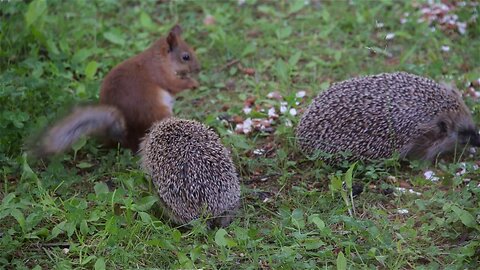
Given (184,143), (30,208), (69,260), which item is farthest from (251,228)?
(30,208)

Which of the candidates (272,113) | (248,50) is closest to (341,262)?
(272,113)

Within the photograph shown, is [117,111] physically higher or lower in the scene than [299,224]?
higher

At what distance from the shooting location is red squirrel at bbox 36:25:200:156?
20.5 feet

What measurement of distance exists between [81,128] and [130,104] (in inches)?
18.4

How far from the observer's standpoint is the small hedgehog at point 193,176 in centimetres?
538

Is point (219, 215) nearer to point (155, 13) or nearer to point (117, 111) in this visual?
point (117, 111)

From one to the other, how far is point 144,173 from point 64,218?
73 cm

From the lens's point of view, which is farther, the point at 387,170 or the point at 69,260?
the point at 387,170

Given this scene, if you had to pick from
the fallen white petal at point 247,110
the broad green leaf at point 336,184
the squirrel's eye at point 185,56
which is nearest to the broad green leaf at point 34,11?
the squirrel's eye at point 185,56

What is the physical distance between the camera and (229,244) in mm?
5047

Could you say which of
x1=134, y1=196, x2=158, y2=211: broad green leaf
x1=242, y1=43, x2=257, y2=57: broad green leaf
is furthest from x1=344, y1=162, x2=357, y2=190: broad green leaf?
x1=242, y1=43, x2=257, y2=57: broad green leaf

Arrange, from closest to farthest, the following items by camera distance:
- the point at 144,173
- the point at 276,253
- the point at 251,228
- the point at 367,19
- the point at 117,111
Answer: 1. the point at 276,253
2. the point at 251,228
3. the point at 144,173
4. the point at 117,111
5. the point at 367,19

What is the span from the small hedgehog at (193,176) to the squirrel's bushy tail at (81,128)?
29.3 inches

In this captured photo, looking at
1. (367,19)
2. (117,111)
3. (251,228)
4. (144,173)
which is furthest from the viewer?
(367,19)
